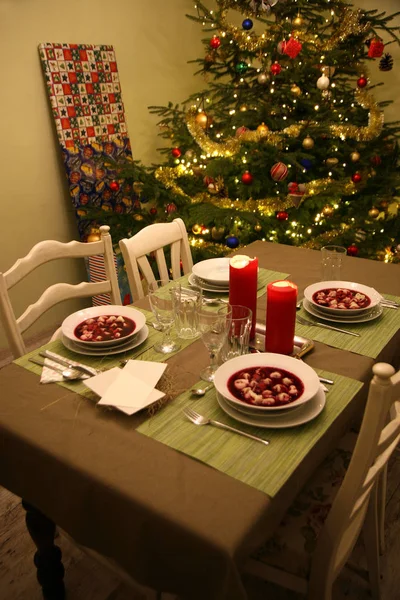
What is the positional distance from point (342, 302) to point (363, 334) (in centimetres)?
14

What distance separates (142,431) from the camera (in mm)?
1004

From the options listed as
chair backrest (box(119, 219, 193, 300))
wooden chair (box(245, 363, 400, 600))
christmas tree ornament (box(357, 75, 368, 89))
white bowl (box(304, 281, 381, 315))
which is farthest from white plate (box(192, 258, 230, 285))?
christmas tree ornament (box(357, 75, 368, 89))

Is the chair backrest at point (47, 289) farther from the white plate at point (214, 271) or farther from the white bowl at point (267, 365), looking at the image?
the white bowl at point (267, 365)

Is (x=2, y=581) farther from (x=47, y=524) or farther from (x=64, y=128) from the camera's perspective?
(x=64, y=128)

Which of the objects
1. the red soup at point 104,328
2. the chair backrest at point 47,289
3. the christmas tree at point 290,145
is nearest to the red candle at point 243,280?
the red soup at point 104,328

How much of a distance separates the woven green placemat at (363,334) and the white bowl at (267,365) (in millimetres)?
198

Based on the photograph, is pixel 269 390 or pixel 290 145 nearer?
pixel 269 390

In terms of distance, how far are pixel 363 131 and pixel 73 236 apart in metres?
1.78

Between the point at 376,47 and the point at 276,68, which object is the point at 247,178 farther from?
the point at 376,47

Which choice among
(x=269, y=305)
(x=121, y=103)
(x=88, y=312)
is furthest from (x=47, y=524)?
(x=121, y=103)

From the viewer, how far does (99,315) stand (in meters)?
1.44

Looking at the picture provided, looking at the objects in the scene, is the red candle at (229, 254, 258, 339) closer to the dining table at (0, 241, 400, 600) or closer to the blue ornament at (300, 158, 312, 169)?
the dining table at (0, 241, 400, 600)

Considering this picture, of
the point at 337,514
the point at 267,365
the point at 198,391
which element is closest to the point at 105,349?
the point at 198,391

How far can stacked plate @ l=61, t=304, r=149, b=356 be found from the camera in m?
1.28
